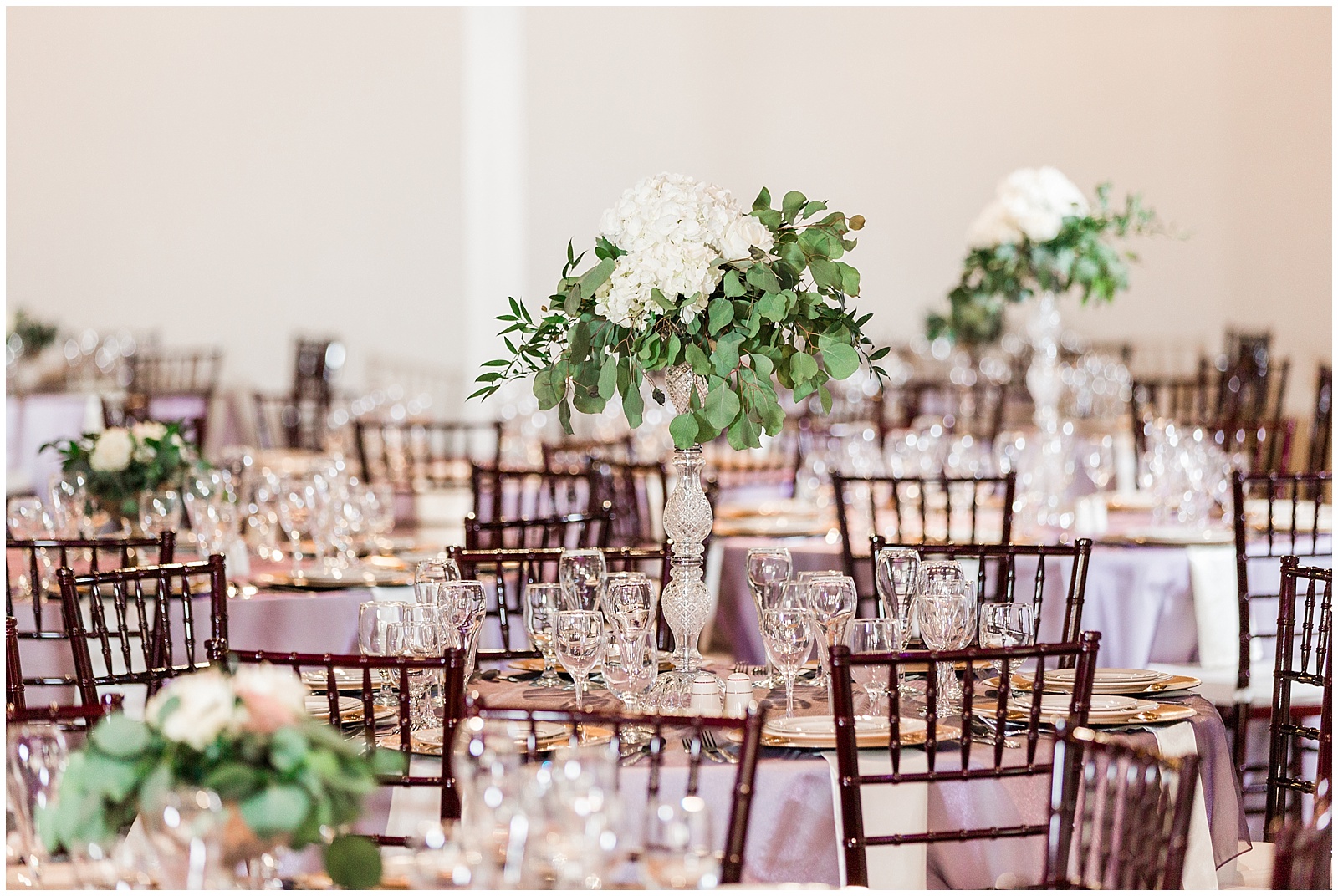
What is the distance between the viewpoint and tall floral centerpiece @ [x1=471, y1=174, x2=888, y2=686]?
246 cm

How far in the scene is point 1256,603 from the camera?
4160 millimetres

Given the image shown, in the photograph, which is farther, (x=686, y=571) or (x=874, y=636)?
(x=686, y=571)

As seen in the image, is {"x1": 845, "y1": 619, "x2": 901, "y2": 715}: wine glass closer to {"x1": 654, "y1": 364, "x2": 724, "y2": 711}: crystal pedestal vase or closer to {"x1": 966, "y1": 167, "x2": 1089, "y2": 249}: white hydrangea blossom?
{"x1": 654, "y1": 364, "x2": 724, "y2": 711}: crystal pedestal vase

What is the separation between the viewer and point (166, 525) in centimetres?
414

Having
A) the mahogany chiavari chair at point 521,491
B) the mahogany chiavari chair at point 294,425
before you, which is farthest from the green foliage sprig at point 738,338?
the mahogany chiavari chair at point 294,425

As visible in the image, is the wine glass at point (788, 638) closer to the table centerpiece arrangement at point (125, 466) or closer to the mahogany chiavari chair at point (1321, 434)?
the table centerpiece arrangement at point (125, 466)

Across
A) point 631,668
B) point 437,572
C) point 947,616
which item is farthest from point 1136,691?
point 437,572

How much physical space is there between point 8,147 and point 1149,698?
29.3 feet

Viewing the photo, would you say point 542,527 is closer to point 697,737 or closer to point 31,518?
point 31,518

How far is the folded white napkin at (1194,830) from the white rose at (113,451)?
2.77 m

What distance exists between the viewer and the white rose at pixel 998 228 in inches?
212

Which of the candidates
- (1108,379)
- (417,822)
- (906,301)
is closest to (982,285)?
(1108,379)

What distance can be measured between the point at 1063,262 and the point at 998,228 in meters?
0.25

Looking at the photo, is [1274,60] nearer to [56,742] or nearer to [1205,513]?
[1205,513]
